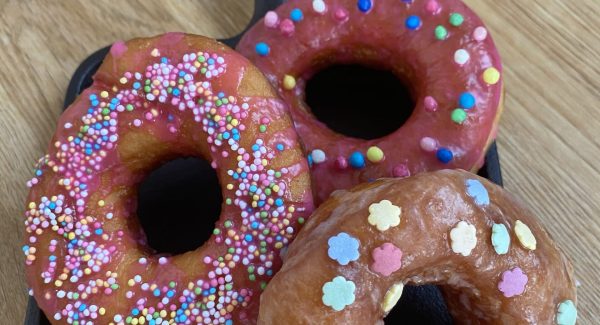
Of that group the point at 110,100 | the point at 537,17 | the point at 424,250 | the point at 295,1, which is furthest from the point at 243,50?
the point at 537,17

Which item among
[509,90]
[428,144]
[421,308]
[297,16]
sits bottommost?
[421,308]

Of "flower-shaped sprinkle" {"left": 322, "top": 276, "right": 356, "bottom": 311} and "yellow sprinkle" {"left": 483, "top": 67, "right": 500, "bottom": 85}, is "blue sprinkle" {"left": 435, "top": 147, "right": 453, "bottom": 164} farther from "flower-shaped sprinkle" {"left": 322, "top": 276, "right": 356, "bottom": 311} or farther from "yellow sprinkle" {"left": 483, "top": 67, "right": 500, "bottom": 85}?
"flower-shaped sprinkle" {"left": 322, "top": 276, "right": 356, "bottom": 311}

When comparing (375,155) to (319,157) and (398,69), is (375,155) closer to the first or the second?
(319,157)

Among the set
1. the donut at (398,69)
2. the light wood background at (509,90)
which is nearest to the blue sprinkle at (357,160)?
the donut at (398,69)

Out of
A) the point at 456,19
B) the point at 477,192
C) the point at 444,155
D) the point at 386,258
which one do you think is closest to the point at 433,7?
the point at 456,19

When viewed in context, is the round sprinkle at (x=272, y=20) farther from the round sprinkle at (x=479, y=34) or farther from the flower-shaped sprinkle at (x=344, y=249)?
the flower-shaped sprinkle at (x=344, y=249)

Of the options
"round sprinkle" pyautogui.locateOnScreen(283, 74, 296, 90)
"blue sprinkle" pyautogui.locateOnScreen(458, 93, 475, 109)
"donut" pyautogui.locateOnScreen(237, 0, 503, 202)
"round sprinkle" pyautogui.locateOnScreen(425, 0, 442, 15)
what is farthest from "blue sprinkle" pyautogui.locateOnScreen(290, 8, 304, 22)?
"blue sprinkle" pyautogui.locateOnScreen(458, 93, 475, 109)
